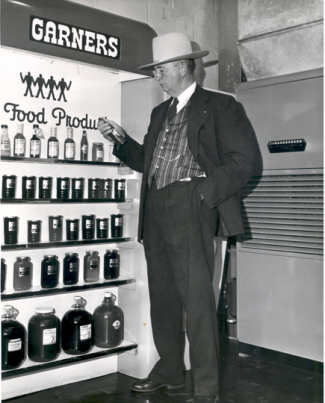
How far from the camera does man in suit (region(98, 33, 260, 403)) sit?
254 cm

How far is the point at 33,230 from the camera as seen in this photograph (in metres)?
2.71

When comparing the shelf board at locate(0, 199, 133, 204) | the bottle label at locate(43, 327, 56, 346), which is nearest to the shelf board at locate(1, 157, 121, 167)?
the shelf board at locate(0, 199, 133, 204)

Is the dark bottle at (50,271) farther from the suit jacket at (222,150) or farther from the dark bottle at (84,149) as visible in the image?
the suit jacket at (222,150)

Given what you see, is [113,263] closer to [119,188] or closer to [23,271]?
[119,188]

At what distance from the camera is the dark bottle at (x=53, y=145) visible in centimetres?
279

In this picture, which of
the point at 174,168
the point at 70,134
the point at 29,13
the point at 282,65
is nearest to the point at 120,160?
the point at 70,134

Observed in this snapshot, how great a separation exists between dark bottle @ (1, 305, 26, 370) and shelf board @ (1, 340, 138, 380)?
0.06 m

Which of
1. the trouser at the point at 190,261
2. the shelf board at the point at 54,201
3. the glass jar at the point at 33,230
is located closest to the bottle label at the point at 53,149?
the shelf board at the point at 54,201

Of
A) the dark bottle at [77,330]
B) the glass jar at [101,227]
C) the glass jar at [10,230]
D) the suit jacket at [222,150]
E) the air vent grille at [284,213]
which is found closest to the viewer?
the suit jacket at [222,150]

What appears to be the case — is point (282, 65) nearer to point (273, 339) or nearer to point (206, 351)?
point (273, 339)

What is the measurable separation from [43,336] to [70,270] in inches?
15.9

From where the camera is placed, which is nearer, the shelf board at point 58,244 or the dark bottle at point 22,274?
the shelf board at point 58,244

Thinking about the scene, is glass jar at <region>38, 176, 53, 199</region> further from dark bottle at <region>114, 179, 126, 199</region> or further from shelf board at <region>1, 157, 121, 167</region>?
dark bottle at <region>114, 179, 126, 199</region>

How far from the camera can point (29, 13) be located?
2.48 meters
